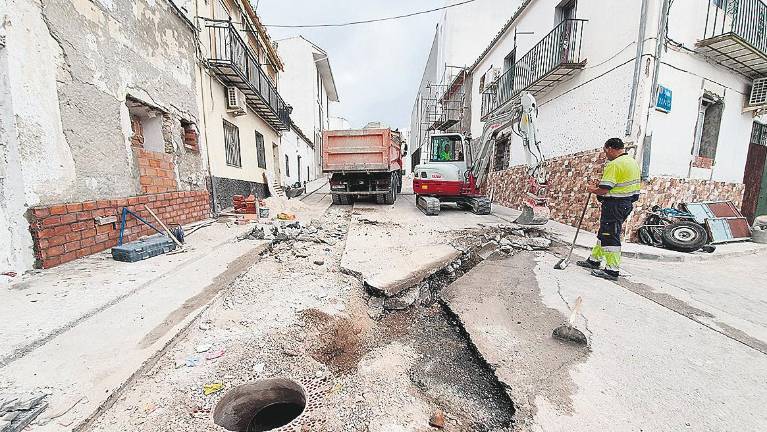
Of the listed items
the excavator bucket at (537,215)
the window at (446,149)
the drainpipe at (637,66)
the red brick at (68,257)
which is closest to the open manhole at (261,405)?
the red brick at (68,257)

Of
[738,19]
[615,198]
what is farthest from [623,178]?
[738,19]

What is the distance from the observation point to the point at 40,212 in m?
3.01

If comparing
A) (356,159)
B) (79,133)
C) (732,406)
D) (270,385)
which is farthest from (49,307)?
(356,159)

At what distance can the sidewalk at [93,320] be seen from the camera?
1.61 metres

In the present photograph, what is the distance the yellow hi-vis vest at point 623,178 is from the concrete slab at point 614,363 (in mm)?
1182

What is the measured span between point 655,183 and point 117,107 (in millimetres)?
9136

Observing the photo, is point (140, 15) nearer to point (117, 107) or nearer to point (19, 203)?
point (117, 107)

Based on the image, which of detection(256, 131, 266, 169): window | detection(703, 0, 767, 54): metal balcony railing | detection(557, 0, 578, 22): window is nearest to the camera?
detection(703, 0, 767, 54): metal balcony railing

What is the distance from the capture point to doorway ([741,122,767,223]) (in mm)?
7766

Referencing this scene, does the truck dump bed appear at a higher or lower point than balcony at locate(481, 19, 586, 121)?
lower

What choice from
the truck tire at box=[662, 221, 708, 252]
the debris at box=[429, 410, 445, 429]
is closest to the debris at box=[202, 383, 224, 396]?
the debris at box=[429, 410, 445, 429]

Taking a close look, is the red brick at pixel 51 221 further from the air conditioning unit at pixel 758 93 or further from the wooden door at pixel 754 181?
the wooden door at pixel 754 181

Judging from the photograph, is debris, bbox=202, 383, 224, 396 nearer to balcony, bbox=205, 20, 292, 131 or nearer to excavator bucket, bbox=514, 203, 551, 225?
excavator bucket, bbox=514, 203, 551, 225

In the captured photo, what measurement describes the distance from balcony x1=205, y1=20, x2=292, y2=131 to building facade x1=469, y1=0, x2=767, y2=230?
20.7 feet
